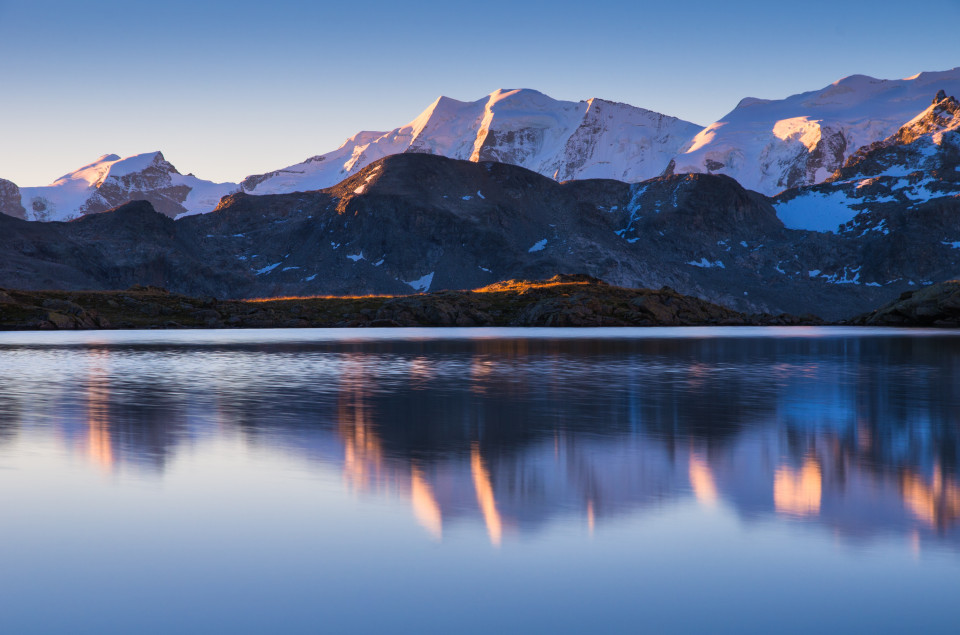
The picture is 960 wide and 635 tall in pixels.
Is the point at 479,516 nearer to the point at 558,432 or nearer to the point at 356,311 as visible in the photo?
the point at 558,432

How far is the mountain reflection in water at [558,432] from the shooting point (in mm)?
14117

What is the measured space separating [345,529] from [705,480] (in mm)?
7060

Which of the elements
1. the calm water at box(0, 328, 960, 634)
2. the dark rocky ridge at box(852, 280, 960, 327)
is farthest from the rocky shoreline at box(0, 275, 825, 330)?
the calm water at box(0, 328, 960, 634)

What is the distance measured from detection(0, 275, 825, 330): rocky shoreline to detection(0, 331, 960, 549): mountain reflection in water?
106757mm

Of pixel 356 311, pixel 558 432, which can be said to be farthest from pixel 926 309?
pixel 558 432

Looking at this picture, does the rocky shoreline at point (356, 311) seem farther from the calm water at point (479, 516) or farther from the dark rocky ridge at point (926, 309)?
the calm water at point (479, 516)

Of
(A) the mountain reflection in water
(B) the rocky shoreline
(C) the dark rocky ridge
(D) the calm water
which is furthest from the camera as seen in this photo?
(C) the dark rocky ridge

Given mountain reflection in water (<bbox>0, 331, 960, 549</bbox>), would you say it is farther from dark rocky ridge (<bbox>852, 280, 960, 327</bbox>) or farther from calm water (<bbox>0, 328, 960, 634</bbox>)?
dark rocky ridge (<bbox>852, 280, 960, 327</bbox>)

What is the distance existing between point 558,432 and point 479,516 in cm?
979

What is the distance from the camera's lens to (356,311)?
177 meters

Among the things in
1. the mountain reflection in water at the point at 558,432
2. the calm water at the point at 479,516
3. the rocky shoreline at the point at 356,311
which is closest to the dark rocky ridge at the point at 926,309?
the rocky shoreline at the point at 356,311

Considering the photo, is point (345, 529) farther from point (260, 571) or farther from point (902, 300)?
point (902, 300)

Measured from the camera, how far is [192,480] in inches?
639

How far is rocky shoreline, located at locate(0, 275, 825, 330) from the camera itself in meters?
144
